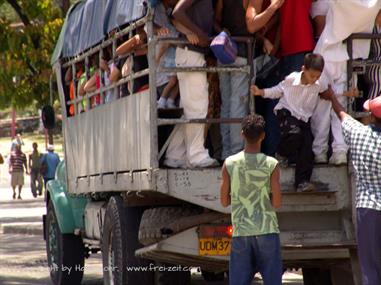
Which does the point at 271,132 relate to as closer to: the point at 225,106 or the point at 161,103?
the point at 225,106

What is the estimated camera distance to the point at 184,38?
9.53 meters

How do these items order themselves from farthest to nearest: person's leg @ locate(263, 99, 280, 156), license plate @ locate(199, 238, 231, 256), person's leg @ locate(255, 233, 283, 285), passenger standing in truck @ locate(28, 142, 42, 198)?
passenger standing in truck @ locate(28, 142, 42, 198)
person's leg @ locate(263, 99, 280, 156)
license plate @ locate(199, 238, 231, 256)
person's leg @ locate(255, 233, 283, 285)

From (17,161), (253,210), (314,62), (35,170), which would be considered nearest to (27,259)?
(314,62)

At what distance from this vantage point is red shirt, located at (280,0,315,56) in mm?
9719

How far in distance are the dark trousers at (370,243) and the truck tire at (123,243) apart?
2537mm

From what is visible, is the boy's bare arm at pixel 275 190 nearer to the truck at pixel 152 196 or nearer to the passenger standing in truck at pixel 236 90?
the truck at pixel 152 196

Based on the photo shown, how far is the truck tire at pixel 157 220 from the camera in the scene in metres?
9.95

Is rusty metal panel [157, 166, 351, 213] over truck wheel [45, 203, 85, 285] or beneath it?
over

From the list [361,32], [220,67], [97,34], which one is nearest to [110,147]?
[97,34]

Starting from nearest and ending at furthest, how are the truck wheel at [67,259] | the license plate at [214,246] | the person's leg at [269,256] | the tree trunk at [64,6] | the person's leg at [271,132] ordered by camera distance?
the person's leg at [269,256] → the license plate at [214,246] → the person's leg at [271,132] → the truck wheel at [67,259] → the tree trunk at [64,6]

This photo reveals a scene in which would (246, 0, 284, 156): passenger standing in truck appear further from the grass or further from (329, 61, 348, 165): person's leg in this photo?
the grass

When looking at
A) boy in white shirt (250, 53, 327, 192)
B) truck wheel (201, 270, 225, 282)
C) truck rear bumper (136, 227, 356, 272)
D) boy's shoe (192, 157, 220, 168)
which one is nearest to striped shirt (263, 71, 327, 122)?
boy in white shirt (250, 53, 327, 192)

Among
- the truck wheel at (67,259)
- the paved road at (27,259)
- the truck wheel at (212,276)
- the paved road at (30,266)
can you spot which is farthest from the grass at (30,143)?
the truck wheel at (212,276)

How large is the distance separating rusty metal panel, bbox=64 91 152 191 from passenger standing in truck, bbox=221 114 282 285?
3.94ft
